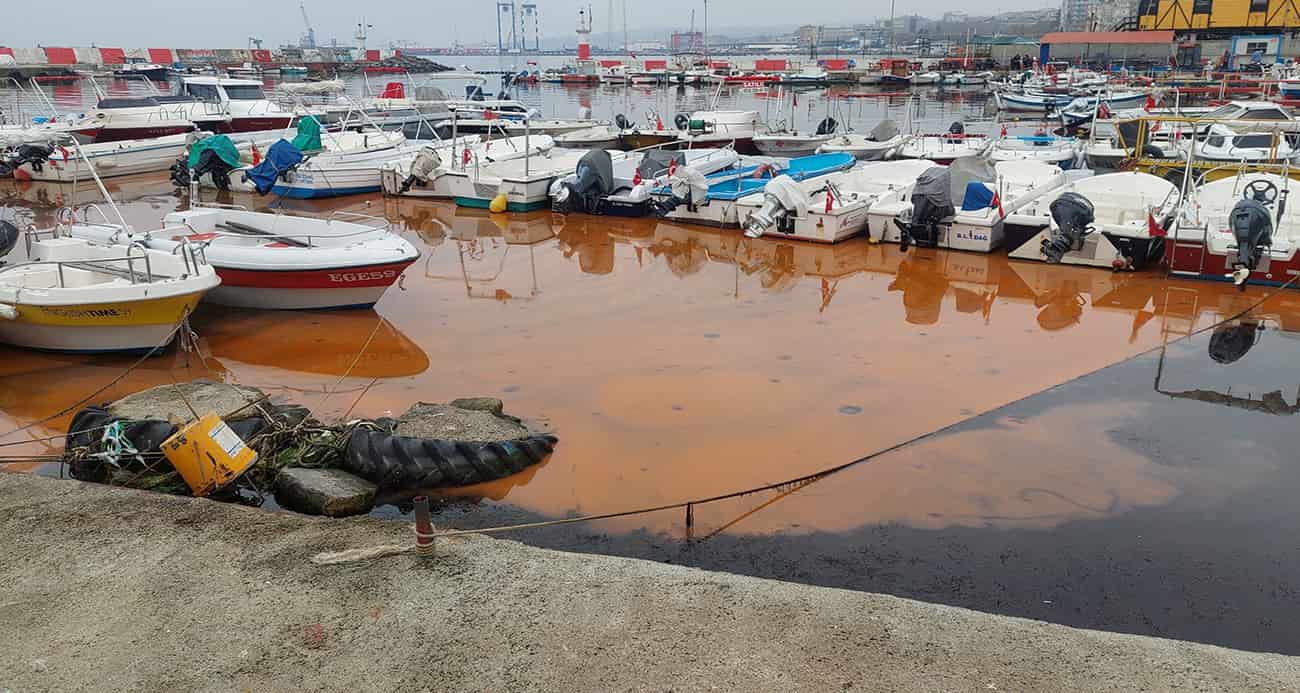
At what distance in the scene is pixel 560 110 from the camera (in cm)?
5350

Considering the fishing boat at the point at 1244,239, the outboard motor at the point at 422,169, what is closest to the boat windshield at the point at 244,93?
the outboard motor at the point at 422,169

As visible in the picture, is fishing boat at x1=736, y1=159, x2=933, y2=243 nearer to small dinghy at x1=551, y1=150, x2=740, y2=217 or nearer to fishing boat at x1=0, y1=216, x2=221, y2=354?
small dinghy at x1=551, y1=150, x2=740, y2=217

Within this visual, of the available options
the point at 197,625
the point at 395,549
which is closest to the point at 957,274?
the point at 395,549

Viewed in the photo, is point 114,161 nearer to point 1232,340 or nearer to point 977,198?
point 977,198

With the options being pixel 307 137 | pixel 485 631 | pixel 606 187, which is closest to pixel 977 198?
pixel 606 187

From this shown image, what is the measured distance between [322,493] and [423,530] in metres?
1.57

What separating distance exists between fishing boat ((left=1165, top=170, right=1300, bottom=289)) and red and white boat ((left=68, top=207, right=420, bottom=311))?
10.6 m

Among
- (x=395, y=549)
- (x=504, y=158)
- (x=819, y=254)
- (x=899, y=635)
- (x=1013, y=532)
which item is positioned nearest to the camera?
(x=899, y=635)

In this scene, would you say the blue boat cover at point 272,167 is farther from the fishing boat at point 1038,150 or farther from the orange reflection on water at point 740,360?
the fishing boat at point 1038,150

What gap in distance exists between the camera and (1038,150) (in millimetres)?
23297

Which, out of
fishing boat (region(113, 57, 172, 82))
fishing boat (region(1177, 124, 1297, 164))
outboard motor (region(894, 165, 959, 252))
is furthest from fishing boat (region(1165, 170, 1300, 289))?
fishing boat (region(113, 57, 172, 82))

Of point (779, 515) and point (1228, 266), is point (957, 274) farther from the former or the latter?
point (779, 515)

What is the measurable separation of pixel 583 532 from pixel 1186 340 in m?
8.14

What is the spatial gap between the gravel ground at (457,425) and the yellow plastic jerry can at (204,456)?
1.30 m
